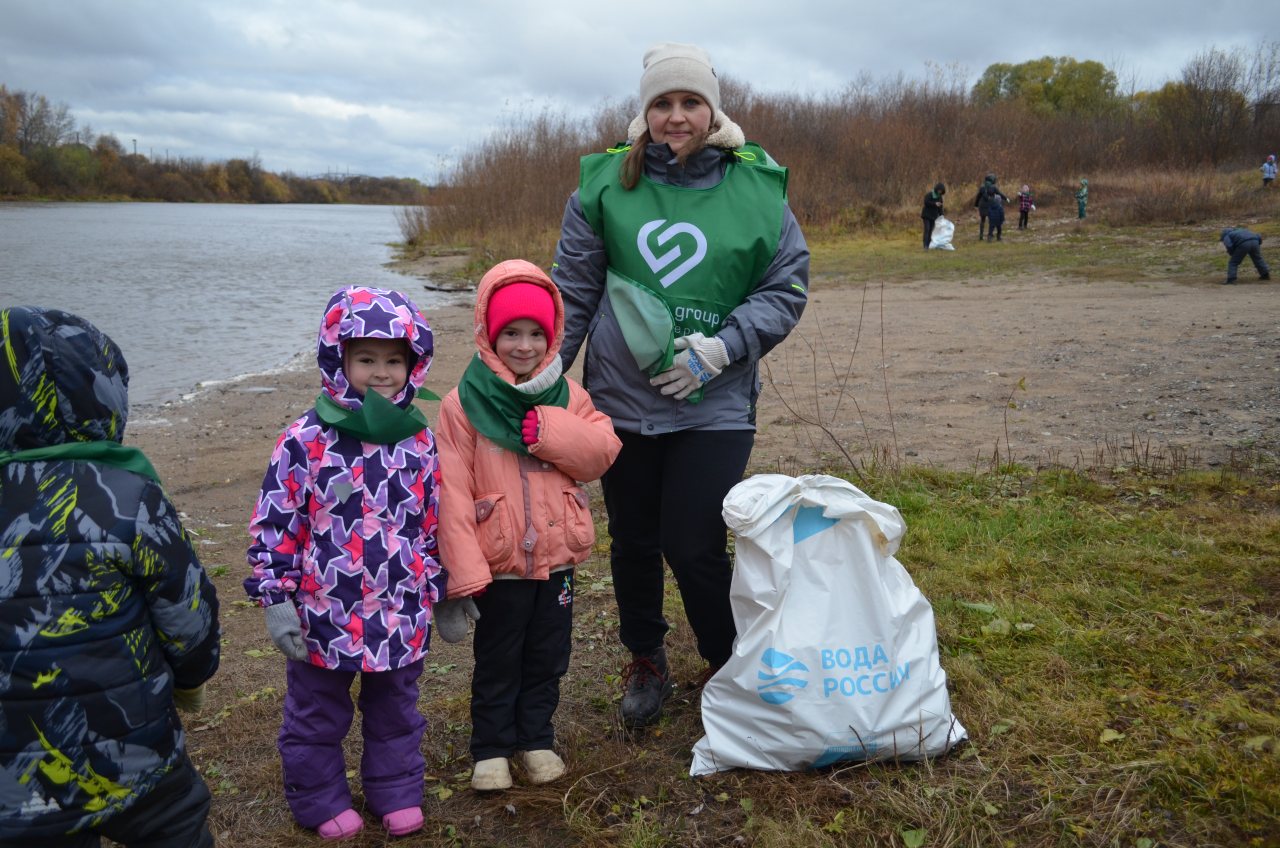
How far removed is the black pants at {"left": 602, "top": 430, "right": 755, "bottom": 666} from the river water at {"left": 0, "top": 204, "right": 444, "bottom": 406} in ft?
22.2

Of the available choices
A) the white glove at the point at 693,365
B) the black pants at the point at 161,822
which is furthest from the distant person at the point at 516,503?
the black pants at the point at 161,822

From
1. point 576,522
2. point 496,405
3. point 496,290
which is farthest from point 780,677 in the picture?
point 496,290

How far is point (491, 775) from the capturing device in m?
2.85

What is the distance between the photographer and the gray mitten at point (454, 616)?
274 centimetres

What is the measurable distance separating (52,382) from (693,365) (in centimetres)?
161

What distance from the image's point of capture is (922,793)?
2551mm

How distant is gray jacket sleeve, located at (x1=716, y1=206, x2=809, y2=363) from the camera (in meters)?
2.90

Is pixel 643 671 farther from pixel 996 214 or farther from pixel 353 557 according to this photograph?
pixel 996 214

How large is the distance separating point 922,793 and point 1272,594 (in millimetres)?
1785

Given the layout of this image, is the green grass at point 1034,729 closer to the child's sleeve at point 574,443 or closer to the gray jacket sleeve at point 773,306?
the child's sleeve at point 574,443

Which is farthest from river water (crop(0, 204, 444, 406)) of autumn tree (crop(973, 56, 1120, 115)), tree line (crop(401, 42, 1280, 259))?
autumn tree (crop(973, 56, 1120, 115))

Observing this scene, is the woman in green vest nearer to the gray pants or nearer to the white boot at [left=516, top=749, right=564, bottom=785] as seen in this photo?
the white boot at [left=516, top=749, right=564, bottom=785]

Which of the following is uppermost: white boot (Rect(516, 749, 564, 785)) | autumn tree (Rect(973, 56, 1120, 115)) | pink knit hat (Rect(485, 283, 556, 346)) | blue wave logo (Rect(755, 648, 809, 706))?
autumn tree (Rect(973, 56, 1120, 115))

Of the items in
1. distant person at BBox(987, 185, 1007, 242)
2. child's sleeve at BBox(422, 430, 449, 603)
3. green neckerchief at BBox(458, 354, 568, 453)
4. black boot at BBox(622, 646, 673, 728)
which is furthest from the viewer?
distant person at BBox(987, 185, 1007, 242)
